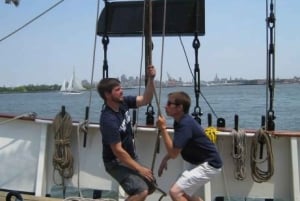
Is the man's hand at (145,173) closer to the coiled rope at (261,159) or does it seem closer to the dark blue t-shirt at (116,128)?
the dark blue t-shirt at (116,128)

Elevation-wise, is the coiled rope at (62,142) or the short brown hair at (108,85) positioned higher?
the short brown hair at (108,85)

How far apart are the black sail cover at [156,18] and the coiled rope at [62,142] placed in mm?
1224

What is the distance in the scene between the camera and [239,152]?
5.39 m

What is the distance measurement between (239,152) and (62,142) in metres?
2.13

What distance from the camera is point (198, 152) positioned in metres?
4.28

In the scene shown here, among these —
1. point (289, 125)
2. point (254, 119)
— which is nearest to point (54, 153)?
point (289, 125)

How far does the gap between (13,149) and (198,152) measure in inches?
110

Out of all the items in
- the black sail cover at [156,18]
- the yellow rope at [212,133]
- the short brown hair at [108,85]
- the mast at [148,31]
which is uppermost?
the black sail cover at [156,18]

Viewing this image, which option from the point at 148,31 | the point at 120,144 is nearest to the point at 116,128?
the point at 120,144

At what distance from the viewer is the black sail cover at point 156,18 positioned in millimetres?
5727

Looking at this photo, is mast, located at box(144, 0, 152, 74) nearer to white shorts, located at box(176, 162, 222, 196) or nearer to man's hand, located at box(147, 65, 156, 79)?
man's hand, located at box(147, 65, 156, 79)

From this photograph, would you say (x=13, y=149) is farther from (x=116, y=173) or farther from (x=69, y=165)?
(x=116, y=173)

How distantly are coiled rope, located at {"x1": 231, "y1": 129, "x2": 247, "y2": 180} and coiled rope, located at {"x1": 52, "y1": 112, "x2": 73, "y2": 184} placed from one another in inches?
78.5

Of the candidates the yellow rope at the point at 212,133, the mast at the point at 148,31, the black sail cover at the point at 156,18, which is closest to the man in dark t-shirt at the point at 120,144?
the mast at the point at 148,31
